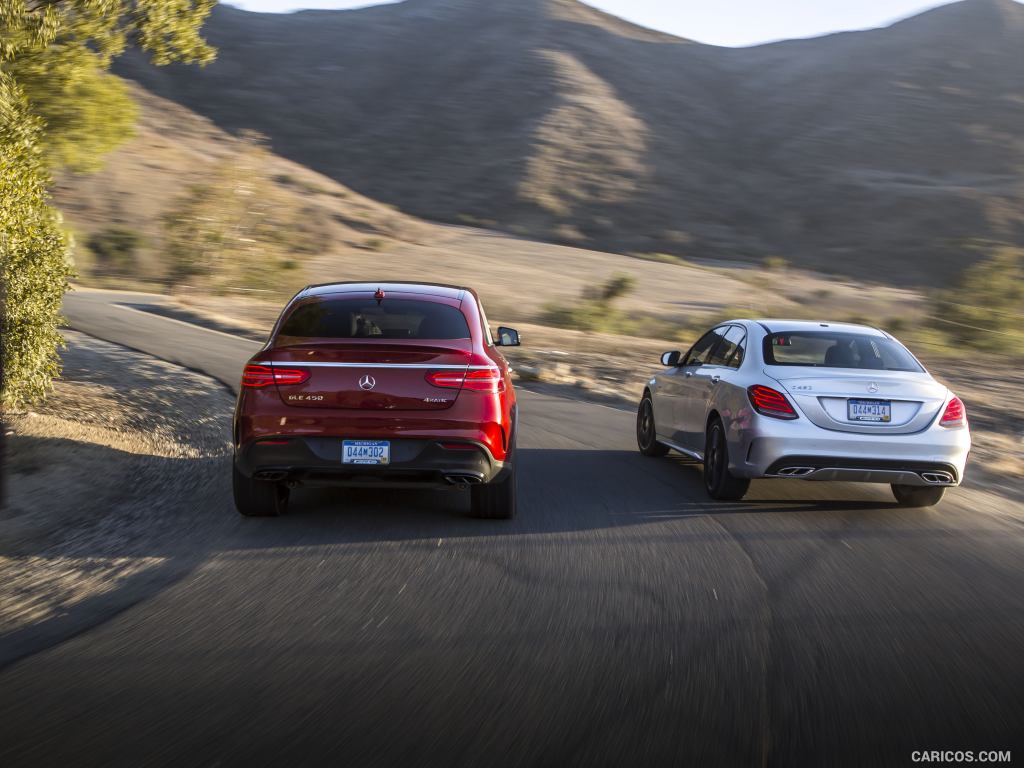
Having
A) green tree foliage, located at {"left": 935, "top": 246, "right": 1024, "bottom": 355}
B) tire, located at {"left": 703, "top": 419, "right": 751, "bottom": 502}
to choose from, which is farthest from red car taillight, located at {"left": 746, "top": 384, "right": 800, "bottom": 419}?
green tree foliage, located at {"left": 935, "top": 246, "right": 1024, "bottom": 355}

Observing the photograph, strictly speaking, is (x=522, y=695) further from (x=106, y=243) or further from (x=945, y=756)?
(x=106, y=243)

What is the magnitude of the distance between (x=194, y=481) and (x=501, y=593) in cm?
404

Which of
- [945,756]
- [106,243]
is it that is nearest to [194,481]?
[945,756]

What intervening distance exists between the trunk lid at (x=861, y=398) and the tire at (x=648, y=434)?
310 centimetres

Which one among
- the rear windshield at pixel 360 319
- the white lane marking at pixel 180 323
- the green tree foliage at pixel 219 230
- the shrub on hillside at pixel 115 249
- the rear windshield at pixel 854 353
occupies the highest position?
the rear windshield at pixel 360 319

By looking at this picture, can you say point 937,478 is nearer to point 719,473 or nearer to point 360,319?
point 719,473

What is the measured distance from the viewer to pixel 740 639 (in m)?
5.32

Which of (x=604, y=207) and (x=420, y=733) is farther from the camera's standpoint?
(x=604, y=207)

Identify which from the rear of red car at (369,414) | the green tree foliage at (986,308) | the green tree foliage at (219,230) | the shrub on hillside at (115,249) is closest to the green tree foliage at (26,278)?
the rear of red car at (369,414)

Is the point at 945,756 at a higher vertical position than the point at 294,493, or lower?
higher

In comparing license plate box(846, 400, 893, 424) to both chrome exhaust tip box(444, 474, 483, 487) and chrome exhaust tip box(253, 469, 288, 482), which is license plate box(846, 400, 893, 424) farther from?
chrome exhaust tip box(253, 469, 288, 482)

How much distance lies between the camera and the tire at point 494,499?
7828mm

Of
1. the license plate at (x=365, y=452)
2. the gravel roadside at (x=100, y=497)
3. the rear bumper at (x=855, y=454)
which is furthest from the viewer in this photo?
the rear bumper at (x=855, y=454)

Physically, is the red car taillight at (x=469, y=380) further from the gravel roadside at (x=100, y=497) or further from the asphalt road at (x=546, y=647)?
the gravel roadside at (x=100, y=497)
